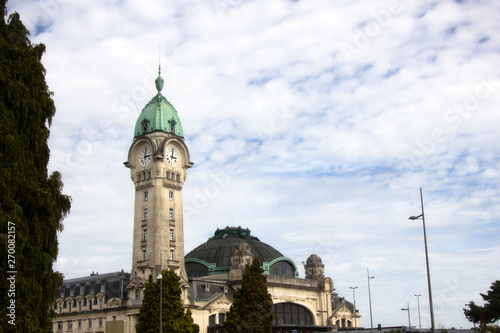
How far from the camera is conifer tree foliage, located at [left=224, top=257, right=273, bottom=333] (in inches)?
2778

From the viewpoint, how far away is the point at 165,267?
3327 inches

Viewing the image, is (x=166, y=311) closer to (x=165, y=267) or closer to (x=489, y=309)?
(x=165, y=267)

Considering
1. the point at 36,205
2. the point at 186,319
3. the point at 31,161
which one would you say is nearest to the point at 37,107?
the point at 31,161

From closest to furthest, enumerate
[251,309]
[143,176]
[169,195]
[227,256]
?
[251,309] < [169,195] < [143,176] < [227,256]

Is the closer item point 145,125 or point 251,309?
point 251,309

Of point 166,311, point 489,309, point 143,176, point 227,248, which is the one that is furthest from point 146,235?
point 489,309

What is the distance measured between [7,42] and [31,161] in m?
6.79

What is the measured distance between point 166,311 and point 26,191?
118 ft

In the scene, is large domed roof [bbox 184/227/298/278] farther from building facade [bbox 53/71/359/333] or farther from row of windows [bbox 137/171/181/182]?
row of windows [bbox 137/171/181/182]

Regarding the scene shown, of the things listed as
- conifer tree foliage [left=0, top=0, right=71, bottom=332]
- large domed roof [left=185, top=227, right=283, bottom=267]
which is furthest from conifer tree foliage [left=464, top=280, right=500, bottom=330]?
conifer tree foliage [left=0, top=0, right=71, bottom=332]

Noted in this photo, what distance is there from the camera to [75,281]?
3981 inches

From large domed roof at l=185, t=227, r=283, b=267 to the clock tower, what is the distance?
50.7 ft

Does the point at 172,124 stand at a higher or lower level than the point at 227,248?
higher

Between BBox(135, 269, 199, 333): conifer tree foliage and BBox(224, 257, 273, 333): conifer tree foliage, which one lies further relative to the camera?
BBox(224, 257, 273, 333): conifer tree foliage
